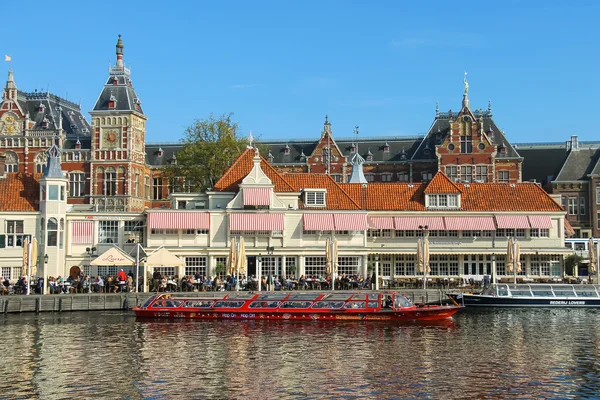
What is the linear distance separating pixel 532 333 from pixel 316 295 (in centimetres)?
1398

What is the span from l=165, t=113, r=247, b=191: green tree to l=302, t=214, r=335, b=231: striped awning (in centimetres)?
2783

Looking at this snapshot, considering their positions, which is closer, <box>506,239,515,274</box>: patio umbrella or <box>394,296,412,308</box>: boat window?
<box>394,296,412,308</box>: boat window

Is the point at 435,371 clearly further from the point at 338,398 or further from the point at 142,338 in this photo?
the point at 142,338

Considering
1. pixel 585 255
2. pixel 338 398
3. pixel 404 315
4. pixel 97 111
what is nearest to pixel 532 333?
pixel 404 315

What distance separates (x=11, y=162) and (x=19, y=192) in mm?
39606

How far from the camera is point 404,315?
2066 inches

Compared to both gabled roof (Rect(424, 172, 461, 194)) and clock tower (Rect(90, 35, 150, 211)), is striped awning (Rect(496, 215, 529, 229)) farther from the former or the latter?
clock tower (Rect(90, 35, 150, 211))

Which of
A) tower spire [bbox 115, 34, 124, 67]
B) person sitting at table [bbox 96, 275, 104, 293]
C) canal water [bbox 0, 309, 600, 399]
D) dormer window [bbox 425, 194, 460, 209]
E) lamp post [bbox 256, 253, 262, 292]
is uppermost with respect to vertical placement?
tower spire [bbox 115, 34, 124, 67]

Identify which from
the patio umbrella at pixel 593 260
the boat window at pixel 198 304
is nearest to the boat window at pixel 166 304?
the boat window at pixel 198 304

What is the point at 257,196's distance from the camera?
7069cm

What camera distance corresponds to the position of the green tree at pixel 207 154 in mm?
96812

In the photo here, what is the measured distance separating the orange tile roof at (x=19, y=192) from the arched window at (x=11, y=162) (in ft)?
121

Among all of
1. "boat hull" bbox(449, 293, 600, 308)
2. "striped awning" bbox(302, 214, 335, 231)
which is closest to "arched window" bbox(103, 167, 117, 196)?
"striped awning" bbox(302, 214, 335, 231)

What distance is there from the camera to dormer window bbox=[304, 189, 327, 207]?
72250 millimetres
